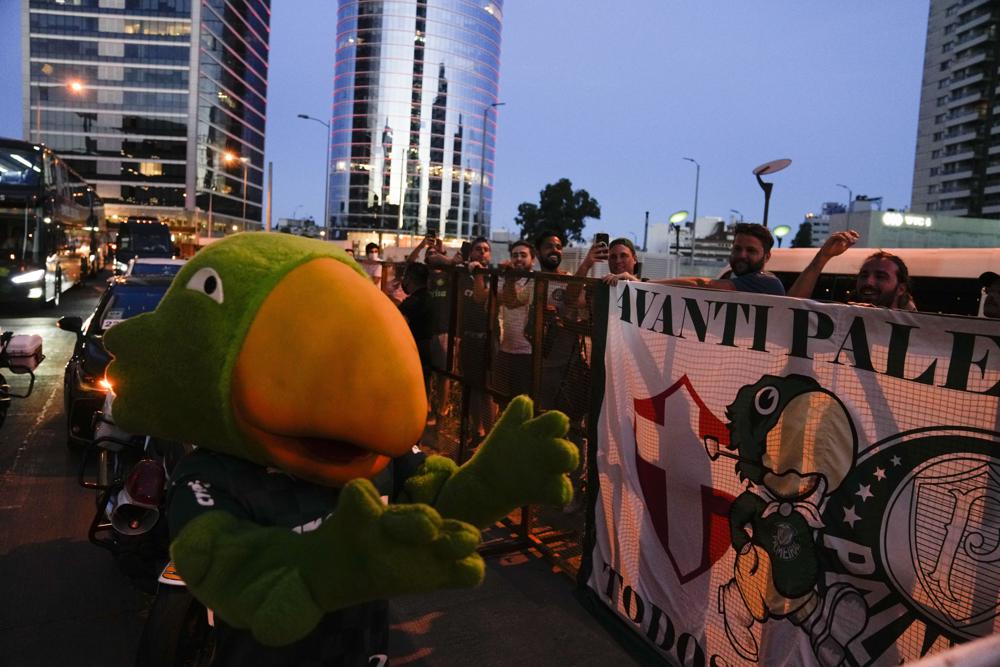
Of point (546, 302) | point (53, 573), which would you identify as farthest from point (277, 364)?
point (53, 573)

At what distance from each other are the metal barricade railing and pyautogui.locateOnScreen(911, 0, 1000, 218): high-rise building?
9337cm

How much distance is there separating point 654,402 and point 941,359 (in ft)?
4.86

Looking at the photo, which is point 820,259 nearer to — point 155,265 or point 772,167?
point 772,167

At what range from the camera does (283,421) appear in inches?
71.5

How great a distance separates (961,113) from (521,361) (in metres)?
102

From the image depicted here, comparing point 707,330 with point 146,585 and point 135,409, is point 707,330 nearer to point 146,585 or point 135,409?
point 135,409

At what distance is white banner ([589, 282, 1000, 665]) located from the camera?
2420 millimetres

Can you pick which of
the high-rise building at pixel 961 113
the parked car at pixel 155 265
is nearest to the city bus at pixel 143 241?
the parked car at pixel 155 265

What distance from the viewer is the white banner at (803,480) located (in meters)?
2.42

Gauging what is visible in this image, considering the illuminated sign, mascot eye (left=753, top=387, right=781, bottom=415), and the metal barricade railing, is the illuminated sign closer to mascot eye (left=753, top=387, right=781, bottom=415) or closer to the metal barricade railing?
the metal barricade railing

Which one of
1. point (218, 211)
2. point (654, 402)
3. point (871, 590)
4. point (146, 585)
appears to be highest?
point (218, 211)

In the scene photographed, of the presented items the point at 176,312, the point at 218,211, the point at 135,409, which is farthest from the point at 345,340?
the point at 218,211

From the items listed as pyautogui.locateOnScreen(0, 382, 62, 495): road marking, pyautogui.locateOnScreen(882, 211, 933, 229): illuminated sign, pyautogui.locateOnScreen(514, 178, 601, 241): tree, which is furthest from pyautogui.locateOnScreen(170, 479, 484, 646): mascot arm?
pyautogui.locateOnScreen(514, 178, 601, 241): tree

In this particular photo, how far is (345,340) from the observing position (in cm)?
180
